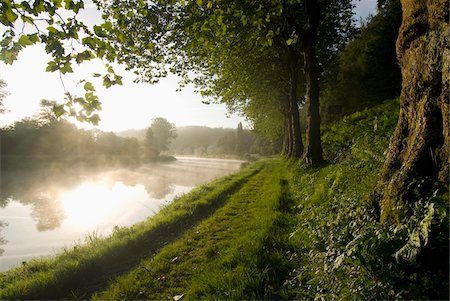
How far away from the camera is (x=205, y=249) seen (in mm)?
7828

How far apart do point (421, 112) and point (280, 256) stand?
3.40 metres

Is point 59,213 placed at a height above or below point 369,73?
below

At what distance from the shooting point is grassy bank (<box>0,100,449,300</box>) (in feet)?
10.7

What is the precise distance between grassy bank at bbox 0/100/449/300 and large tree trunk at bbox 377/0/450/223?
0.32 m

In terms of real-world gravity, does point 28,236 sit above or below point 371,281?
below

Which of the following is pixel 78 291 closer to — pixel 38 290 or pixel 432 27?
pixel 38 290

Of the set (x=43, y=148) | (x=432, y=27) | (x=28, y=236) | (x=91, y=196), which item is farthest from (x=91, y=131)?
(x=432, y=27)

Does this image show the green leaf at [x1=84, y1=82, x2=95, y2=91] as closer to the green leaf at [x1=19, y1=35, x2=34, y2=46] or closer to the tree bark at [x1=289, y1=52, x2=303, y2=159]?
the green leaf at [x1=19, y1=35, x2=34, y2=46]

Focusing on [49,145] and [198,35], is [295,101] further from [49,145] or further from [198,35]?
[49,145]

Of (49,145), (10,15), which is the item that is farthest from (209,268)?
(49,145)

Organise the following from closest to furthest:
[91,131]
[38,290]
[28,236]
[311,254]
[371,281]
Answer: [371,281] < [311,254] < [38,290] < [28,236] < [91,131]

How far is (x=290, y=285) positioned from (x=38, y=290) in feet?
18.1

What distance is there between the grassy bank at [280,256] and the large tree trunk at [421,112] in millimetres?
319

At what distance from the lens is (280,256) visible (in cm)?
571
